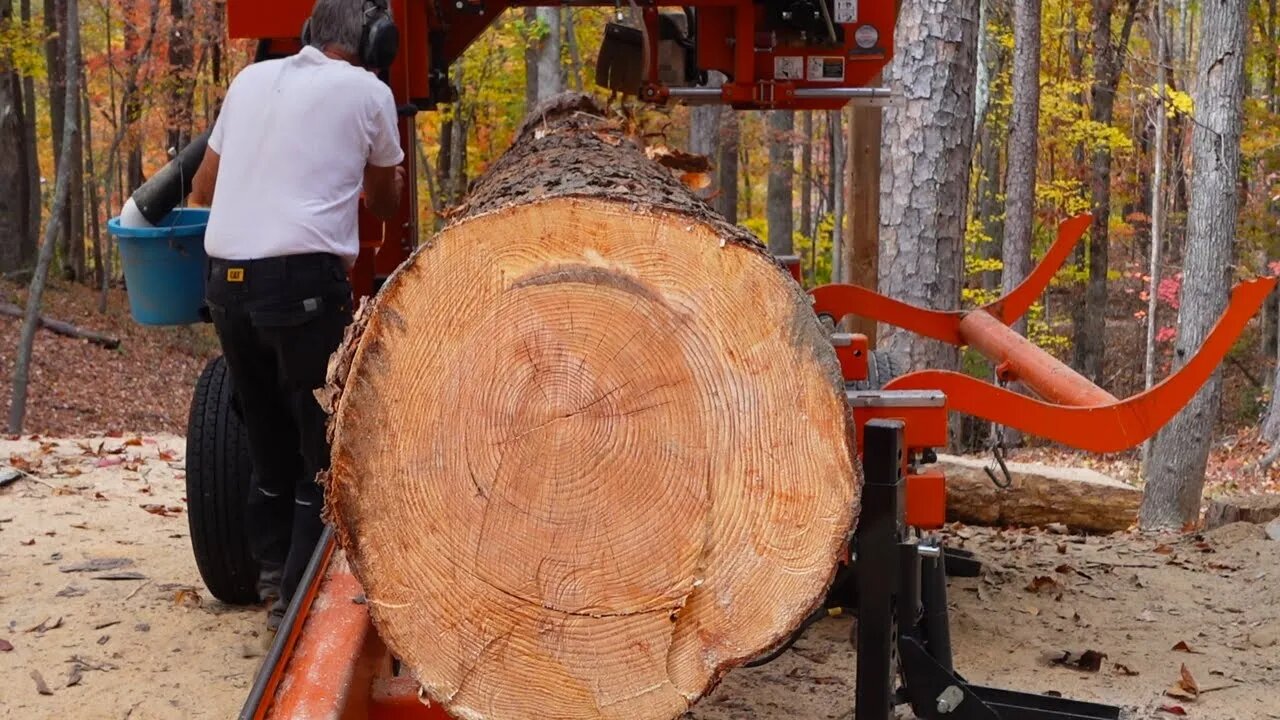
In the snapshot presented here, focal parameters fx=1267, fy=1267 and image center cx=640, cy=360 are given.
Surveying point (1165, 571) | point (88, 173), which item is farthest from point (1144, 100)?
point (88, 173)

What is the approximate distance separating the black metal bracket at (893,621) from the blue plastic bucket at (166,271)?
277cm

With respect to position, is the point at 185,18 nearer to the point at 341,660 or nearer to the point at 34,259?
the point at 34,259

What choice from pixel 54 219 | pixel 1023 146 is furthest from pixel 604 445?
pixel 1023 146

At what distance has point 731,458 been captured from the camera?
7.43 ft

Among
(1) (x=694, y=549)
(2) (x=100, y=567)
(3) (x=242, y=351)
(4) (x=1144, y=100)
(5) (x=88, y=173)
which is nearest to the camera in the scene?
(1) (x=694, y=549)

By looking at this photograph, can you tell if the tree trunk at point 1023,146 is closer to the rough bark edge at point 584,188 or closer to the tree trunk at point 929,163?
the tree trunk at point 929,163

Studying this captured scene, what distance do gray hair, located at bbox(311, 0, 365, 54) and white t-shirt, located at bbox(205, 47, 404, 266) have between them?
7 cm

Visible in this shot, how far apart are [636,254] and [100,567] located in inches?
166

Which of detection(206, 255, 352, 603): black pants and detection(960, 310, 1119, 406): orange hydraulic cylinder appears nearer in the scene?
detection(206, 255, 352, 603): black pants

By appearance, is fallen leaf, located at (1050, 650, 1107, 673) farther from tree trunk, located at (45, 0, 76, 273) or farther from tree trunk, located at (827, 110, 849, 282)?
tree trunk, located at (45, 0, 76, 273)

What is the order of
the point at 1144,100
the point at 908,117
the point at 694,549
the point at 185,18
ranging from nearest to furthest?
the point at 694,549 < the point at 908,117 < the point at 185,18 < the point at 1144,100

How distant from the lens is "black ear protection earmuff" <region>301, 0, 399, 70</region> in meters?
3.88

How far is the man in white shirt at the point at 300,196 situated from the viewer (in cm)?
375

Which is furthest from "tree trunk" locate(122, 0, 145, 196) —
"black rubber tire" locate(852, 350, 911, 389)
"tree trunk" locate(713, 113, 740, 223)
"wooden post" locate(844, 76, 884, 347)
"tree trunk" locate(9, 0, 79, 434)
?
"black rubber tire" locate(852, 350, 911, 389)
